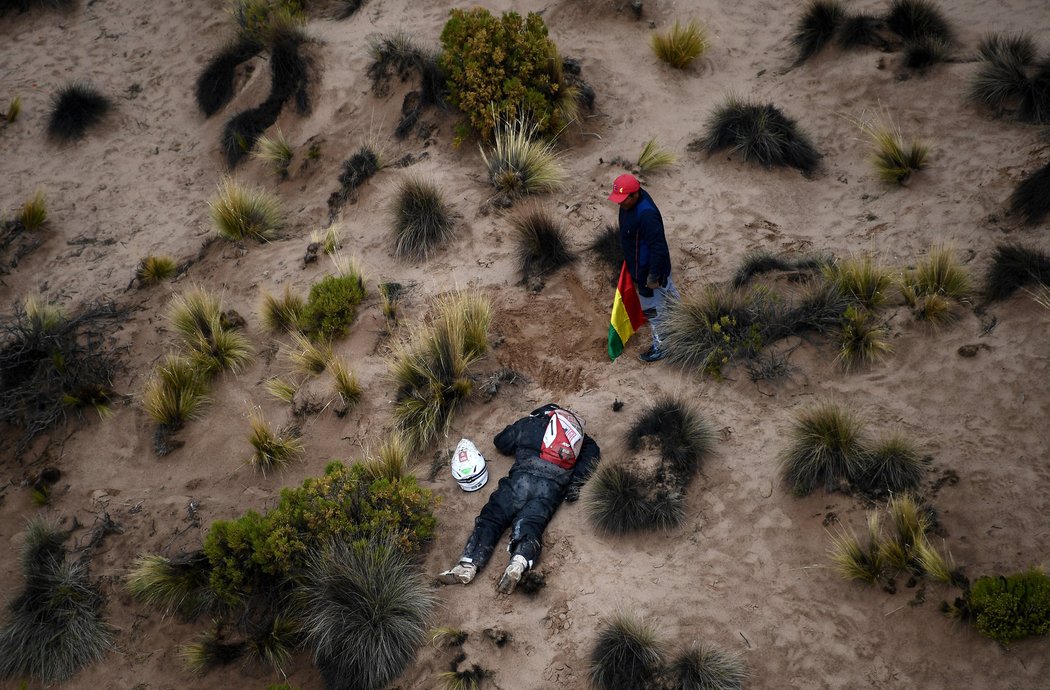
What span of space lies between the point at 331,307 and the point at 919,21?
8.36m

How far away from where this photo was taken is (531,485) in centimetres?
651

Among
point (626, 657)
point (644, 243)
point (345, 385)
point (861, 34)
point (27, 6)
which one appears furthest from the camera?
point (27, 6)

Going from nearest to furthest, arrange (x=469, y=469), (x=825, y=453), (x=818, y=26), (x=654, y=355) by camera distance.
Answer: (x=825, y=453) → (x=469, y=469) → (x=654, y=355) → (x=818, y=26)

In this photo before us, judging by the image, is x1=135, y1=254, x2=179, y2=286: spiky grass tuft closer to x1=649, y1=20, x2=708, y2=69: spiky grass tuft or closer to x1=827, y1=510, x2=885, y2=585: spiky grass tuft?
x1=649, y1=20, x2=708, y2=69: spiky grass tuft

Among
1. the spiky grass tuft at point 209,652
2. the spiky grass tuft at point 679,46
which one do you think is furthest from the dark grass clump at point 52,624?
the spiky grass tuft at point 679,46

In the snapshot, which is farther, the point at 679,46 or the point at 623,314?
the point at 679,46

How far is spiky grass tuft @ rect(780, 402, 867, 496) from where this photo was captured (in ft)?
19.7

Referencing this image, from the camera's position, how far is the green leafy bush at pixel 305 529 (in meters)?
6.30

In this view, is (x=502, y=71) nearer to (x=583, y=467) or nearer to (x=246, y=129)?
A: (x=246, y=129)

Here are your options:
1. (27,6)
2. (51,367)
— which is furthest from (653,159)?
(27,6)

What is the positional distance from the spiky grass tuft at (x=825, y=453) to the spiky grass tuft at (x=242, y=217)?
7.10 m

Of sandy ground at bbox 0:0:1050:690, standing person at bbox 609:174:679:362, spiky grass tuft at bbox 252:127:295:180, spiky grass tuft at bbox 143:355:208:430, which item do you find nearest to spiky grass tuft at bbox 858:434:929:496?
sandy ground at bbox 0:0:1050:690

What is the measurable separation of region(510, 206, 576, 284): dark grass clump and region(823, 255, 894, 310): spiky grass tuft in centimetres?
286

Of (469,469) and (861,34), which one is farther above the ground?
(861,34)
